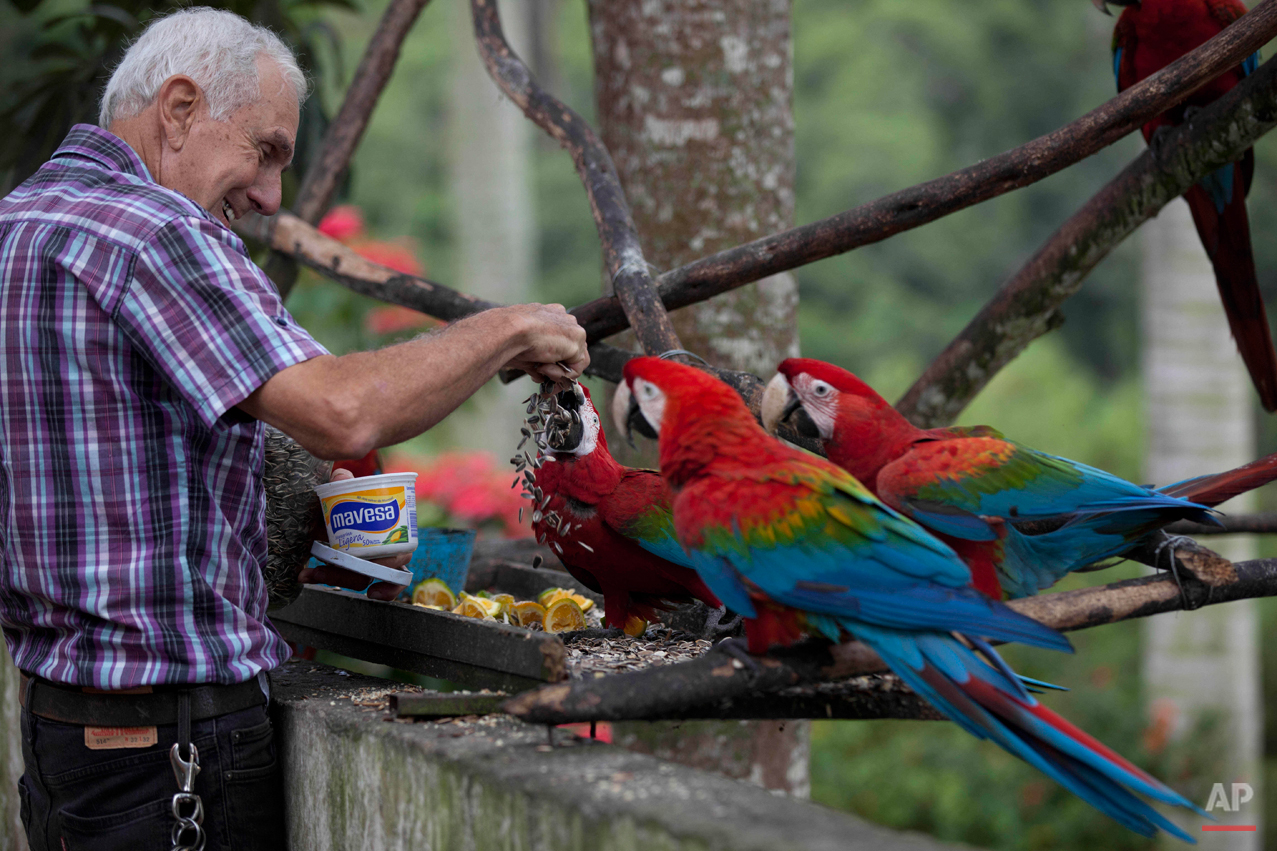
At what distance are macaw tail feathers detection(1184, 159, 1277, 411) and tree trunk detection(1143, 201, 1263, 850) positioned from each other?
8.50 ft

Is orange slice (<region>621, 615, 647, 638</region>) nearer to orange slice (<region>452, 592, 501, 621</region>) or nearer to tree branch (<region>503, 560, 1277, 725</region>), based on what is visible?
orange slice (<region>452, 592, 501, 621</region>)

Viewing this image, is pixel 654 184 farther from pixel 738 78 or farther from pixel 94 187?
pixel 94 187

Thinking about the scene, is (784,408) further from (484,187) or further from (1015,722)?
(484,187)

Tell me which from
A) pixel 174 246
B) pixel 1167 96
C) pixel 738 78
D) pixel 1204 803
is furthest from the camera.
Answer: pixel 1204 803

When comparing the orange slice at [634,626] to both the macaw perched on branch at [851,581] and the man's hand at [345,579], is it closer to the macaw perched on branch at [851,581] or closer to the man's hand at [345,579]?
the man's hand at [345,579]

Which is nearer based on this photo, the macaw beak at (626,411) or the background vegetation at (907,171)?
the macaw beak at (626,411)

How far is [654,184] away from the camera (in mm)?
2682

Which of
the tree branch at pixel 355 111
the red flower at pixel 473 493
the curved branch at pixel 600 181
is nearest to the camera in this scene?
the curved branch at pixel 600 181

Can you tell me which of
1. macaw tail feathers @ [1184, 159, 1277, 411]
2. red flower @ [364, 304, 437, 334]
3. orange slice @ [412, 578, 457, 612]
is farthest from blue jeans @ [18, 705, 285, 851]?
red flower @ [364, 304, 437, 334]

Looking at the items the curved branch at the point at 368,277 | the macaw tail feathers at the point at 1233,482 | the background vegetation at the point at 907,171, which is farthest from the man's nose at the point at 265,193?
the background vegetation at the point at 907,171

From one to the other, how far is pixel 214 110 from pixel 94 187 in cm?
20

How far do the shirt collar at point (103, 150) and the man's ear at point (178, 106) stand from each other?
0.19ft

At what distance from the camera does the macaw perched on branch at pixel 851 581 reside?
112 centimetres

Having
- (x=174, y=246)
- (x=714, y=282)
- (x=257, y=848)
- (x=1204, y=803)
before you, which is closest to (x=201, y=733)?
(x=257, y=848)
